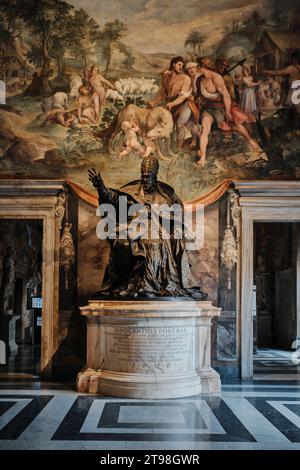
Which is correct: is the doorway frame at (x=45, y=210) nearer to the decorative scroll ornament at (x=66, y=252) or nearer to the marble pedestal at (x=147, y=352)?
the decorative scroll ornament at (x=66, y=252)

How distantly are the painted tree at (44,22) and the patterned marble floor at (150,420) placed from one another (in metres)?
Answer: 6.60

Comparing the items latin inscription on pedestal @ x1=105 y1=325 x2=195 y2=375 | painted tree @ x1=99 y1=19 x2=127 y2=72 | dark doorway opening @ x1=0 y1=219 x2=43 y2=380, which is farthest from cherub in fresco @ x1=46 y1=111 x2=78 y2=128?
latin inscription on pedestal @ x1=105 y1=325 x2=195 y2=375

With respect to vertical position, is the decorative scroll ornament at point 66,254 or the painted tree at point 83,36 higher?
the painted tree at point 83,36

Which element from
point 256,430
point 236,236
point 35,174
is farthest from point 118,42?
point 256,430

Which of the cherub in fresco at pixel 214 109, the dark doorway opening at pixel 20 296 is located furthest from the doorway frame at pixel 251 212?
the dark doorway opening at pixel 20 296

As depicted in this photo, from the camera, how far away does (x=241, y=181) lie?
10.9 metres

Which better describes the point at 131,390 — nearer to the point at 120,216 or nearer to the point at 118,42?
the point at 120,216

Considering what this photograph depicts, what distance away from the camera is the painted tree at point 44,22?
11320mm

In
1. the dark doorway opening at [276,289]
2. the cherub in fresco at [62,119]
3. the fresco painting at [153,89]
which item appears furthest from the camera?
the dark doorway opening at [276,289]

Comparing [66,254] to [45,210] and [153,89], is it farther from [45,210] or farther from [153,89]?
[153,89]

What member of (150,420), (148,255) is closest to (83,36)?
(148,255)

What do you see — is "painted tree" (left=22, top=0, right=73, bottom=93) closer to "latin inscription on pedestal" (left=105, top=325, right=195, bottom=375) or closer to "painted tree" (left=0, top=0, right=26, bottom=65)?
"painted tree" (left=0, top=0, right=26, bottom=65)

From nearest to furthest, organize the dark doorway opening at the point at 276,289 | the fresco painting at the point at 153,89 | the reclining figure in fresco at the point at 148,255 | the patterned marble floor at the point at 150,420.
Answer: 1. the patterned marble floor at the point at 150,420
2. the reclining figure in fresco at the point at 148,255
3. the fresco painting at the point at 153,89
4. the dark doorway opening at the point at 276,289

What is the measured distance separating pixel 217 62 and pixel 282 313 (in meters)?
9.32
